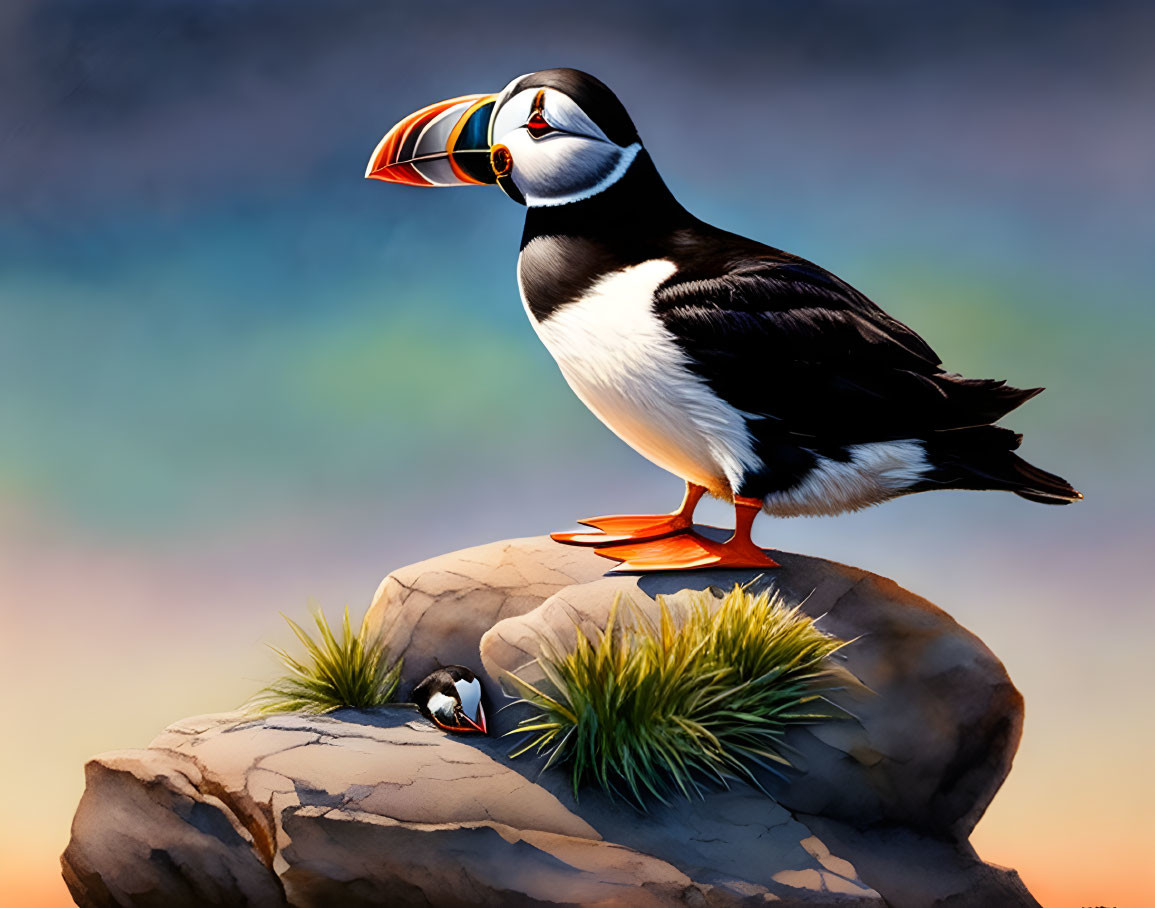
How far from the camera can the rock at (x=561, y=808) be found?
2717 millimetres

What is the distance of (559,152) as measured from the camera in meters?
3.37

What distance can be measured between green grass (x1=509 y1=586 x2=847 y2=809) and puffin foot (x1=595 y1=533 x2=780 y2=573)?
0.26 metres

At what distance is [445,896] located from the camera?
8.87 feet

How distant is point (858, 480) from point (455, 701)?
1290mm

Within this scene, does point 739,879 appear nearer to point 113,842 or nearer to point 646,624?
point 646,624

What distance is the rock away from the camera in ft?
8.91

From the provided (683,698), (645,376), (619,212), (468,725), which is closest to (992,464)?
(645,376)

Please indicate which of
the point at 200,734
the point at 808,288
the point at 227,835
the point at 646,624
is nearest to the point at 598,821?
the point at 646,624

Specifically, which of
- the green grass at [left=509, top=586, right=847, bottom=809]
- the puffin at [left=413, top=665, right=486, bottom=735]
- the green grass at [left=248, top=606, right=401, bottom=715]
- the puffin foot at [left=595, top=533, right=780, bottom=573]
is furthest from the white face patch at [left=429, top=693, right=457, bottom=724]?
the puffin foot at [left=595, top=533, right=780, bottom=573]

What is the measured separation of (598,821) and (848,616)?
1.00 metres

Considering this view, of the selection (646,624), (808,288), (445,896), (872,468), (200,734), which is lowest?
(445,896)

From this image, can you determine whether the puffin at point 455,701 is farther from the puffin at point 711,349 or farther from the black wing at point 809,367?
the black wing at point 809,367

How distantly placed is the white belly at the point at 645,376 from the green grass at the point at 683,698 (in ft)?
1.49

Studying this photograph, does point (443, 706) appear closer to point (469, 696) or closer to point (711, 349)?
point (469, 696)
